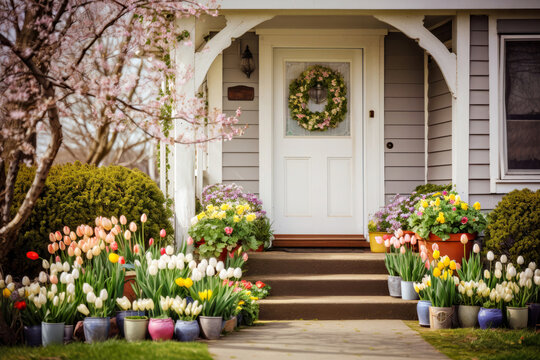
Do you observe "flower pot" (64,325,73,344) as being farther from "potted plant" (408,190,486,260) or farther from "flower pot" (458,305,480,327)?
"potted plant" (408,190,486,260)

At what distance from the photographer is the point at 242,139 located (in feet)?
27.3

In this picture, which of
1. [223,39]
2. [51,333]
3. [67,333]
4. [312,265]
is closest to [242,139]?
[223,39]

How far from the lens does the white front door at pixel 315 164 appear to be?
8.44 meters

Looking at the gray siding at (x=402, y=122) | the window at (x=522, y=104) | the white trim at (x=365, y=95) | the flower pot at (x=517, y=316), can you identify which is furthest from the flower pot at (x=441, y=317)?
the gray siding at (x=402, y=122)

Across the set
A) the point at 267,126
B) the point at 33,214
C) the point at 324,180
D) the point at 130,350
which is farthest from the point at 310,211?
the point at 130,350

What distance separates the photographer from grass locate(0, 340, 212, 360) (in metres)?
4.64

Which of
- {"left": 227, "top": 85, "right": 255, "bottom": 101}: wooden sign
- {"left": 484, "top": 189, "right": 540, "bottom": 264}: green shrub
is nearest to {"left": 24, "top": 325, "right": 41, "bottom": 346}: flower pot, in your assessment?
{"left": 227, "top": 85, "right": 255, "bottom": 101}: wooden sign

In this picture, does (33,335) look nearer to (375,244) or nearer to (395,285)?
Answer: (395,285)

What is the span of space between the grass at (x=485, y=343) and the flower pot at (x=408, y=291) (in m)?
0.64

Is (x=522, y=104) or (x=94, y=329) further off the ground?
(x=522, y=104)

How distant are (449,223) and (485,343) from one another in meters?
1.77

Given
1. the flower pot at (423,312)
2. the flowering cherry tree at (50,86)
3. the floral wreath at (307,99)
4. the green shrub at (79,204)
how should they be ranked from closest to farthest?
the flowering cherry tree at (50,86)
the flower pot at (423,312)
the green shrub at (79,204)
the floral wreath at (307,99)

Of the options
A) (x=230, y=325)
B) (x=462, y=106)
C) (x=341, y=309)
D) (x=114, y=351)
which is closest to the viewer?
(x=114, y=351)

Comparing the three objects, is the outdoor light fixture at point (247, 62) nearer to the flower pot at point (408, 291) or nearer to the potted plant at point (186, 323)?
the flower pot at point (408, 291)
